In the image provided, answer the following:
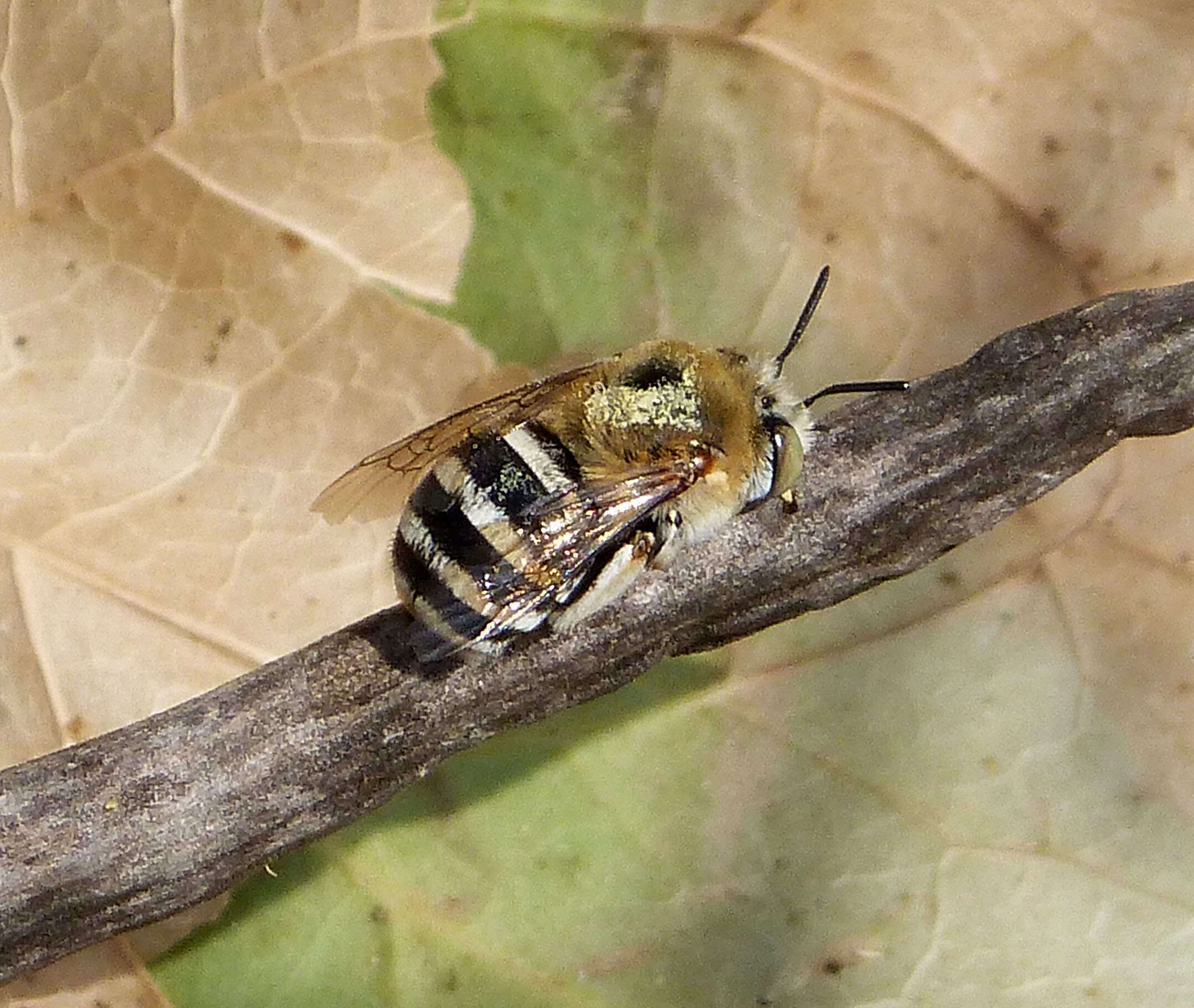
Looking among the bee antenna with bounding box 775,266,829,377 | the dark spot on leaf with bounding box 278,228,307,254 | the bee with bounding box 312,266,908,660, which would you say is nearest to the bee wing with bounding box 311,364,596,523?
the bee with bounding box 312,266,908,660

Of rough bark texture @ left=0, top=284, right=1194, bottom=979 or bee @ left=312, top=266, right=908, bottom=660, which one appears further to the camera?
rough bark texture @ left=0, top=284, right=1194, bottom=979

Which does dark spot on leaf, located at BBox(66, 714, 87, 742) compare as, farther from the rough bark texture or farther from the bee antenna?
the bee antenna

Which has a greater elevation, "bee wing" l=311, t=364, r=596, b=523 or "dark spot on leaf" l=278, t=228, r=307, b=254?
"dark spot on leaf" l=278, t=228, r=307, b=254

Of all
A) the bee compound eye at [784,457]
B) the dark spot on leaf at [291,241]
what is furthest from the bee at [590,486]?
the dark spot on leaf at [291,241]

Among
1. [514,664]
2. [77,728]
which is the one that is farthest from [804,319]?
[77,728]

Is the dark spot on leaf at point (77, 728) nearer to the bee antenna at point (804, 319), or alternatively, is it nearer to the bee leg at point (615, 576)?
the bee leg at point (615, 576)

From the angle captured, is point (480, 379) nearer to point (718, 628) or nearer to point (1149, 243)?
point (718, 628)

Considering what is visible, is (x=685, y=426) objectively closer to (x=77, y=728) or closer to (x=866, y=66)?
(x=866, y=66)

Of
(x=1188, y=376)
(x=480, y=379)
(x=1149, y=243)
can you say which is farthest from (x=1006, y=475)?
(x=480, y=379)
